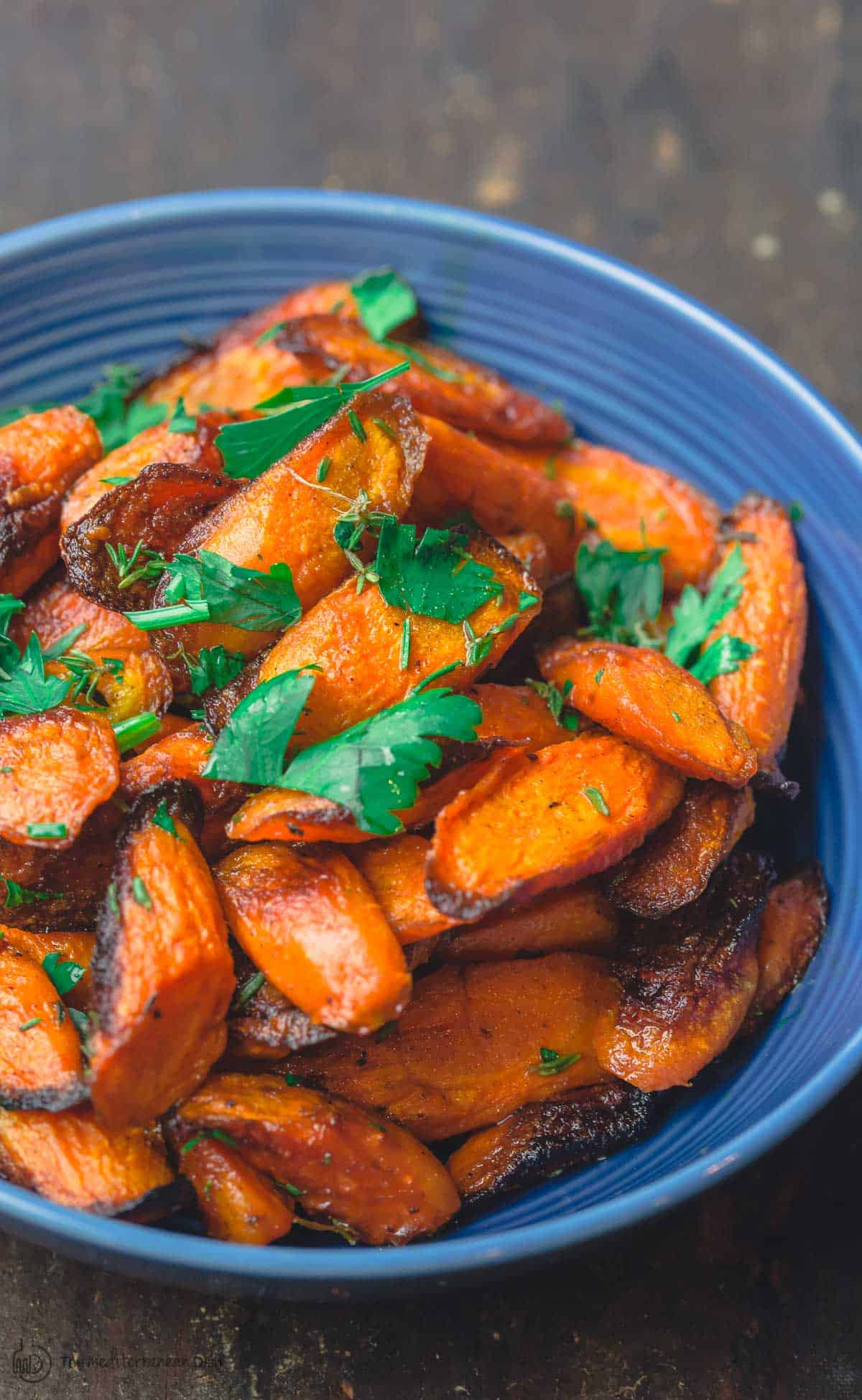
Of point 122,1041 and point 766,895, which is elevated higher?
point 766,895

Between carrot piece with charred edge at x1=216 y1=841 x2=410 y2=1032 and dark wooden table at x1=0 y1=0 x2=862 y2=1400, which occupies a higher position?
dark wooden table at x1=0 y1=0 x2=862 y2=1400

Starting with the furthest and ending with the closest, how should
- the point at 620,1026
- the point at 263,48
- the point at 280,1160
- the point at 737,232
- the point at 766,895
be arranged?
the point at 263,48 → the point at 737,232 → the point at 766,895 → the point at 620,1026 → the point at 280,1160

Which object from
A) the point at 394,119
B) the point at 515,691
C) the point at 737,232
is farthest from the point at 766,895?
the point at 394,119

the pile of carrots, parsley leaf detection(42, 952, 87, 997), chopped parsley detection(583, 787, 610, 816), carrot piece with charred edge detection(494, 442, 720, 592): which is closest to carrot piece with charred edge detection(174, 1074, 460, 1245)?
the pile of carrots

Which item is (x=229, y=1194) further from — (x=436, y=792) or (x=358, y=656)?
(x=358, y=656)

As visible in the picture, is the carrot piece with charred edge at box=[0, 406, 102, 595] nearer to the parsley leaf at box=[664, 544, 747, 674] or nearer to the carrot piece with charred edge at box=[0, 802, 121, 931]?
the carrot piece with charred edge at box=[0, 802, 121, 931]

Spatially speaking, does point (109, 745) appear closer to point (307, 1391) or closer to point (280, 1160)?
point (280, 1160)

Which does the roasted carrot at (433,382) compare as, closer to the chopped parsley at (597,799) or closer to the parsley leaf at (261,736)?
the parsley leaf at (261,736)

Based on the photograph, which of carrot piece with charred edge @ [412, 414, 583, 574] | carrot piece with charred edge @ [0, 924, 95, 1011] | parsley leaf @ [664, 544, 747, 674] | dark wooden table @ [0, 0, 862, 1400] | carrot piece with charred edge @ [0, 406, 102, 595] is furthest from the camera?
dark wooden table @ [0, 0, 862, 1400]
